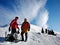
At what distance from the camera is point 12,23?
64.1 ft

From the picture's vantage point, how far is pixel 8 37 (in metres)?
19.6

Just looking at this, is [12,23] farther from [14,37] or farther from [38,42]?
[38,42]

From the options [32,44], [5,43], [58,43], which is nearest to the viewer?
[5,43]

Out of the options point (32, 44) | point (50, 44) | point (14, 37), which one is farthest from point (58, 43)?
point (14, 37)

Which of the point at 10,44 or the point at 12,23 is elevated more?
the point at 12,23

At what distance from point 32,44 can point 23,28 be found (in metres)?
2.09

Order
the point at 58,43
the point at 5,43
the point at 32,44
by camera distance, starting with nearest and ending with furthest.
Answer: the point at 5,43, the point at 32,44, the point at 58,43

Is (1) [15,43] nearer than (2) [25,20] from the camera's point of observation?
Yes

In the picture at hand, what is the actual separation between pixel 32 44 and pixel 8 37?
2.53 metres

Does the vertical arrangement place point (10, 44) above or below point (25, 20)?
below

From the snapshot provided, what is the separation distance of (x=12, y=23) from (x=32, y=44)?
292 centimetres

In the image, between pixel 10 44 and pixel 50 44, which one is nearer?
pixel 10 44

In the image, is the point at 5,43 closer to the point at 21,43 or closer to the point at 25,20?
the point at 21,43

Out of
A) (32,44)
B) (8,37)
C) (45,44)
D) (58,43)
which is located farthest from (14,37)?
(58,43)
